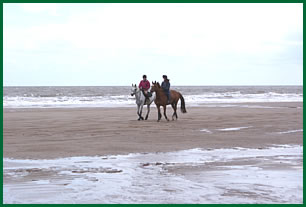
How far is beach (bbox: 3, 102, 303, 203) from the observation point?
243 inches

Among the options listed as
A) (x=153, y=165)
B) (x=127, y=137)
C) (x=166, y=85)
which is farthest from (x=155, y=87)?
(x=153, y=165)

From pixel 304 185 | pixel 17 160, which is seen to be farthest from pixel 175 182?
pixel 17 160

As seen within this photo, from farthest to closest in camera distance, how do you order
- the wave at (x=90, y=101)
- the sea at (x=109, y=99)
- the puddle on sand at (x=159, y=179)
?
the sea at (x=109, y=99)
the wave at (x=90, y=101)
the puddle on sand at (x=159, y=179)

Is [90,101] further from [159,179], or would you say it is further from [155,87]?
[159,179]

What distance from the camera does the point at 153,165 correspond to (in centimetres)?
833

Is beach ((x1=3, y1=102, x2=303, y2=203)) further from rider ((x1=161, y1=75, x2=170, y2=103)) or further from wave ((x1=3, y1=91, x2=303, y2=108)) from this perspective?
wave ((x1=3, y1=91, x2=303, y2=108))

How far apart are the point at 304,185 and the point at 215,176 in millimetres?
1254

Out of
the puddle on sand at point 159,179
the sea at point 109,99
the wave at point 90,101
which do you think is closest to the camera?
the puddle on sand at point 159,179

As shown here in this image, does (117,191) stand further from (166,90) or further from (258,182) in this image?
(166,90)

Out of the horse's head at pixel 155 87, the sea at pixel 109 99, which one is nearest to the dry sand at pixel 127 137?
the horse's head at pixel 155 87

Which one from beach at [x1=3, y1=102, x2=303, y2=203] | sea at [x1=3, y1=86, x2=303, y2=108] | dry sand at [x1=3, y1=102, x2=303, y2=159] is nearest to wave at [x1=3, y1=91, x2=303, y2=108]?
sea at [x1=3, y1=86, x2=303, y2=108]

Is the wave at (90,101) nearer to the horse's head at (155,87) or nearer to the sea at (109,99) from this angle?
the sea at (109,99)

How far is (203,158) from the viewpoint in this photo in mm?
9062

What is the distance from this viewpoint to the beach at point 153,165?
20.2ft
